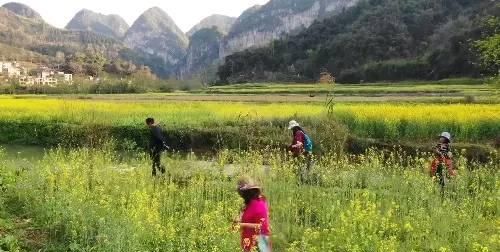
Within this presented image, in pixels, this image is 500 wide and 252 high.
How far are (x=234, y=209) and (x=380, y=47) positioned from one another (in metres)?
73.9

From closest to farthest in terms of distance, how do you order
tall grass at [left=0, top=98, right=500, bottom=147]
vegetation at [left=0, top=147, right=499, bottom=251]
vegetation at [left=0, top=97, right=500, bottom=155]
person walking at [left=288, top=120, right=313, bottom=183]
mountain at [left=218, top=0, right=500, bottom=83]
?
vegetation at [left=0, top=147, right=499, bottom=251]
person walking at [left=288, top=120, right=313, bottom=183]
vegetation at [left=0, top=97, right=500, bottom=155]
tall grass at [left=0, top=98, right=500, bottom=147]
mountain at [left=218, top=0, right=500, bottom=83]

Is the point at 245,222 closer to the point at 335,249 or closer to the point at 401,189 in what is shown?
the point at 335,249

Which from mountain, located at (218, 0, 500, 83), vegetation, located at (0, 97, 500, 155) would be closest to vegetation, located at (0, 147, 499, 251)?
vegetation, located at (0, 97, 500, 155)

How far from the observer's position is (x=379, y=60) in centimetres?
7725

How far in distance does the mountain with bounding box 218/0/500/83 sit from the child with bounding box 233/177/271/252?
55.5 meters

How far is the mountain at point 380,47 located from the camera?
62.9 m

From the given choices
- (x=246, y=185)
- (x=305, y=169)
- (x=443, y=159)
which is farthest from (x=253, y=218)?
(x=443, y=159)

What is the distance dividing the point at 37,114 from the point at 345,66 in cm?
6024

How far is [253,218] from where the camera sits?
6508 millimetres

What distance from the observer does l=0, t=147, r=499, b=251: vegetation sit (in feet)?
25.6

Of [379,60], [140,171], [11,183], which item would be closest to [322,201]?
[140,171]

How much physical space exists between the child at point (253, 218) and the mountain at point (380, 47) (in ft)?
182

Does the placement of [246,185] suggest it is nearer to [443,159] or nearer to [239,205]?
[239,205]

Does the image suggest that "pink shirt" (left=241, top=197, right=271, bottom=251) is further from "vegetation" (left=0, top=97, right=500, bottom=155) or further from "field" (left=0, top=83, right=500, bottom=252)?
"vegetation" (left=0, top=97, right=500, bottom=155)
